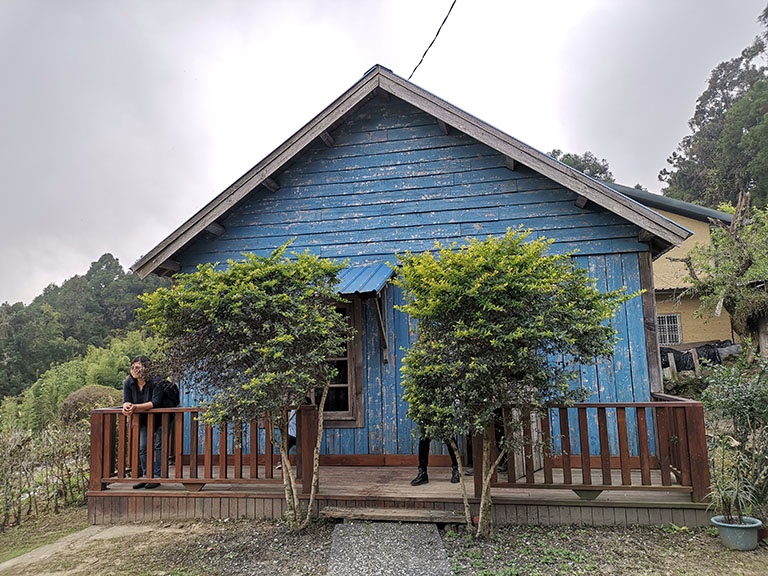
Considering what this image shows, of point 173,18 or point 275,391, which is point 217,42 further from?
point 275,391

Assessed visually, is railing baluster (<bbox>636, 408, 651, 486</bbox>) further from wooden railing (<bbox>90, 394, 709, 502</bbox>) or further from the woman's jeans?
the woman's jeans

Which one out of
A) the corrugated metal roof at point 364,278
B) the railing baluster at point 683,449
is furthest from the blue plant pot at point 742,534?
the corrugated metal roof at point 364,278

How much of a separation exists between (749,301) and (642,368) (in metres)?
12.1

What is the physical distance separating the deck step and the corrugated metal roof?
7.20 feet

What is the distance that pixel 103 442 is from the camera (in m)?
5.75

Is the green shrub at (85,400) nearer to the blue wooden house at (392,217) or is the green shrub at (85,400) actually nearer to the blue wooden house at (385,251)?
the blue wooden house at (385,251)

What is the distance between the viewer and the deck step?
4820 mm

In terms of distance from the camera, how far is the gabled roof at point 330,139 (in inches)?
247

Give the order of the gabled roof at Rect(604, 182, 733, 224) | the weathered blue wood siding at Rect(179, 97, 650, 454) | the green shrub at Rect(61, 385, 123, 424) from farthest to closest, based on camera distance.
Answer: the gabled roof at Rect(604, 182, 733, 224)
the green shrub at Rect(61, 385, 123, 424)
the weathered blue wood siding at Rect(179, 97, 650, 454)

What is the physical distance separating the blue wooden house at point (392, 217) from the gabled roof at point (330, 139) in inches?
0.6

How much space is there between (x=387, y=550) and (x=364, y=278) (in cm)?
305

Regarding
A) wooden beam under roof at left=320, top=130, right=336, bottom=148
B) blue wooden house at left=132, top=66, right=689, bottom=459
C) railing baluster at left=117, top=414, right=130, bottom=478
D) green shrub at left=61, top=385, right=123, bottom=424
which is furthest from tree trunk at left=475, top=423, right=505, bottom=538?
green shrub at left=61, top=385, right=123, bottom=424

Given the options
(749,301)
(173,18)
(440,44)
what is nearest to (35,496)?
(440,44)

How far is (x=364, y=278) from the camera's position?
6.34m
